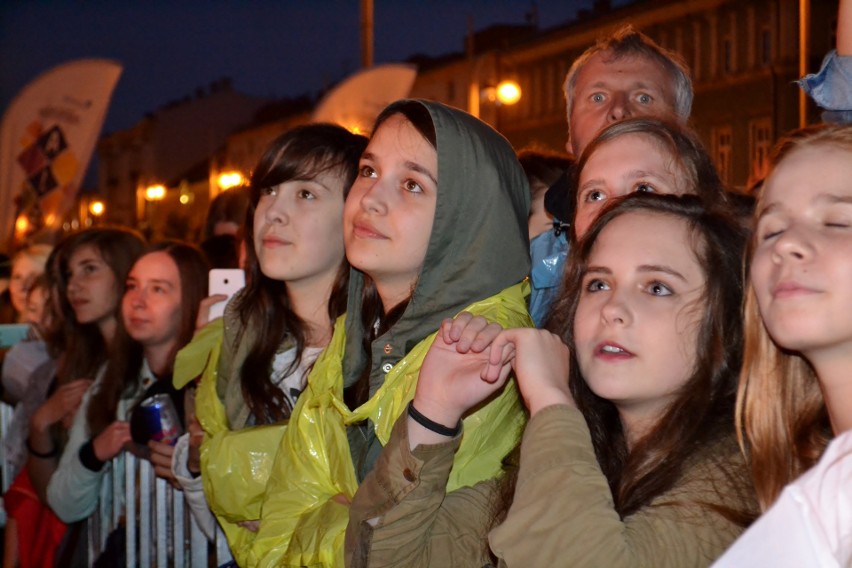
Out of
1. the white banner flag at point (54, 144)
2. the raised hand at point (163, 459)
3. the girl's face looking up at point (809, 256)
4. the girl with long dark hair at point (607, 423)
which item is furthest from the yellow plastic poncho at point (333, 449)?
the white banner flag at point (54, 144)

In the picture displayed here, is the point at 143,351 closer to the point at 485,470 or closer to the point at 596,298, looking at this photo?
the point at 485,470

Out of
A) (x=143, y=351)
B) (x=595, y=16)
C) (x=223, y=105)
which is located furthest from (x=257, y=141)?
(x=143, y=351)

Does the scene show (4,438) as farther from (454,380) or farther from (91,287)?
(454,380)

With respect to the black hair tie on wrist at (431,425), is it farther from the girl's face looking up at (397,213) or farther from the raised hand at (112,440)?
the raised hand at (112,440)

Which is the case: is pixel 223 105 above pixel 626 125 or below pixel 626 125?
above

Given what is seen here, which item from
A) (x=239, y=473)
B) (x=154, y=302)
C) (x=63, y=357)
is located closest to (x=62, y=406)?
(x=63, y=357)

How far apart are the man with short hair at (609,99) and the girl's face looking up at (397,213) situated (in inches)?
28.1

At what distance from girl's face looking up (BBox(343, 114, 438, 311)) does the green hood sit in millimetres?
96

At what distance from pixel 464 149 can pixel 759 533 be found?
5.99ft

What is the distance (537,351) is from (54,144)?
1000cm

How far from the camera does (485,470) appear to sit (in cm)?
290

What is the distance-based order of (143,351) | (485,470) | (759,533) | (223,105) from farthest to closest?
(223,105) < (143,351) < (485,470) < (759,533)

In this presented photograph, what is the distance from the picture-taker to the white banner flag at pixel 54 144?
36.4 ft

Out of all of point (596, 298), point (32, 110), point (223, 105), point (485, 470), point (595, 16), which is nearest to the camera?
point (596, 298)
